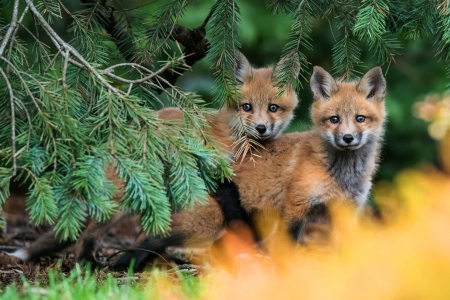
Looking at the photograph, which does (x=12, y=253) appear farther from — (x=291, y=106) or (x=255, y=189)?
(x=291, y=106)

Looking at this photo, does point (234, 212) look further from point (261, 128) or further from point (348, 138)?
point (348, 138)

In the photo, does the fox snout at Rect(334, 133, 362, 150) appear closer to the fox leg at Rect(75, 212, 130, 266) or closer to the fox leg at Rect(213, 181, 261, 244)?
the fox leg at Rect(213, 181, 261, 244)

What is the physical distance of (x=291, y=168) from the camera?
5.14 meters

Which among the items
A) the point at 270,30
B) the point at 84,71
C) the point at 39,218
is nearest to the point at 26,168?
the point at 39,218

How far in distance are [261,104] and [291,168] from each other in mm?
666

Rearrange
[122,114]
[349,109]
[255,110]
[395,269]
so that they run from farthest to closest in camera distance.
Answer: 1. [255,110]
2. [349,109]
3. [122,114]
4. [395,269]

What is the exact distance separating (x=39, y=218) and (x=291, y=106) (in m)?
3.12

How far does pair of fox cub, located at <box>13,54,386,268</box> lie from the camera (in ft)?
16.3

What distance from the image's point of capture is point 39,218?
298 centimetres

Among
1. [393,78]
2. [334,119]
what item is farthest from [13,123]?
[393,78]

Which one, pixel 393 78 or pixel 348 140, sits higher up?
pixel 393 78

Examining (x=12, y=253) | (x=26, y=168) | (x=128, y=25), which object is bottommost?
(x=12, y=253)

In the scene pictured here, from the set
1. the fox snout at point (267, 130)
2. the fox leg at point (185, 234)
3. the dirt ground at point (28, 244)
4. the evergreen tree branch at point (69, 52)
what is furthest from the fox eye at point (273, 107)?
the evergreen tree branch at point (69, 52)

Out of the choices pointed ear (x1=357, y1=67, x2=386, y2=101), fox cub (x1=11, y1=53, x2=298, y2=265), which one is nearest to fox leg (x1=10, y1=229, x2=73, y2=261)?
fox cub (x1=11, y1=53, x2=298, y2=265)
